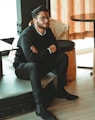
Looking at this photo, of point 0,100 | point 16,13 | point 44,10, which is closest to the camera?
point 0,100

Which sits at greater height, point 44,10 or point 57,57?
point 44,10

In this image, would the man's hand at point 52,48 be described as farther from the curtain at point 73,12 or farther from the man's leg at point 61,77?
the curtain at point 73,12

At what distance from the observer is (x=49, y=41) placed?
302cm

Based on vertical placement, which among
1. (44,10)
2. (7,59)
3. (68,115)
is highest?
(44,10)

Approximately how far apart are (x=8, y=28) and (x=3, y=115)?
5.58 feet

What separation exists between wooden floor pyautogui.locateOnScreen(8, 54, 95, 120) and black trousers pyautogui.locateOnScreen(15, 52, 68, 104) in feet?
0.62

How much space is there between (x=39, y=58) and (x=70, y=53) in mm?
770

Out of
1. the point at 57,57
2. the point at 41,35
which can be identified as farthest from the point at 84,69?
the point at 41,35

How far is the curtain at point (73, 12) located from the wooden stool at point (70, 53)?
0.72 metres

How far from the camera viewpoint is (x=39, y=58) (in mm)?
2869

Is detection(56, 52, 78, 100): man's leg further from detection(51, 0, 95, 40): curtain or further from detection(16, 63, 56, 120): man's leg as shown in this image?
detection(51, 0, 95, 40): curtain

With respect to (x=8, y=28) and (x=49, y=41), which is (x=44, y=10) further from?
(x=8, y=28)

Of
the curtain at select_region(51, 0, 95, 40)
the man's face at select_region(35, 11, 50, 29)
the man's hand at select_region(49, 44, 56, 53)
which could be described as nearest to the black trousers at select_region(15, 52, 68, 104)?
the man's hand at select_region(49, 44, 56, 53)

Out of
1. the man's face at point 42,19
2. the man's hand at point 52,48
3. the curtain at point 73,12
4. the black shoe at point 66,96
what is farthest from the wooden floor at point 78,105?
the curtain at point 73,12
